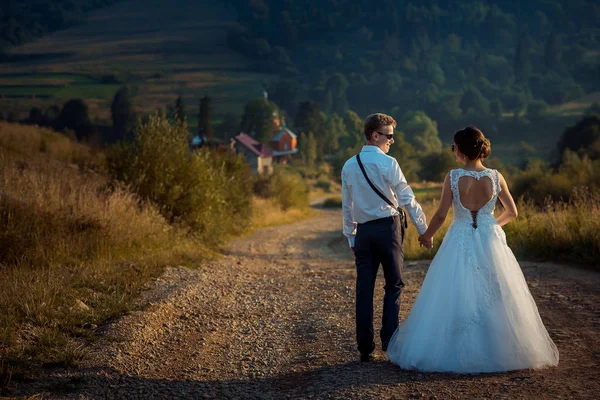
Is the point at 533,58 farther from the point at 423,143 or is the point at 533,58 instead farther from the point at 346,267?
the point at 346,267

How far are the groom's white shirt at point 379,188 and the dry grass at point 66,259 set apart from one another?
304cm

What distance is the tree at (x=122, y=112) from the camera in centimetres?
7169

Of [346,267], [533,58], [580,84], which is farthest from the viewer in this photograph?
[533,58]

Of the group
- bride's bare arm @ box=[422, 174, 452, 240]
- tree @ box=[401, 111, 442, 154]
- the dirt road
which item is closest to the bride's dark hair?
bride's bare arm @ box=[422, 174, 452, 240]

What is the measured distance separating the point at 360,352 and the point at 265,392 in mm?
1135

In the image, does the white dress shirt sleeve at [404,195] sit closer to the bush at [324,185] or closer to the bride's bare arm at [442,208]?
the bride's bare arm at [442,208]

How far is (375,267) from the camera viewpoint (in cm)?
668

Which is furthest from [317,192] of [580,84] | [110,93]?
[580,84]

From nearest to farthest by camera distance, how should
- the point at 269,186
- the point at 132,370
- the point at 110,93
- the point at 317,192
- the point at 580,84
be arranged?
1. the point at 132,370
2. the point at 269,186
3. the point at 317,192
4. the point at 110,93
5. the point at 580,84

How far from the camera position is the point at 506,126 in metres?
137

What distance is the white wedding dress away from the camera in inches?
235

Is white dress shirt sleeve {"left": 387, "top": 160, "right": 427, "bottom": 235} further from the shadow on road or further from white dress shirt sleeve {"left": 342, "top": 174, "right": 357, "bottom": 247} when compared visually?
the shadow on road

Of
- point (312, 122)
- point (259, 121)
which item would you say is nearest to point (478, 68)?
point (312, 122)

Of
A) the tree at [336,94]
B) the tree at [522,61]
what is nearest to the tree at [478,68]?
the tree at [522,61]
